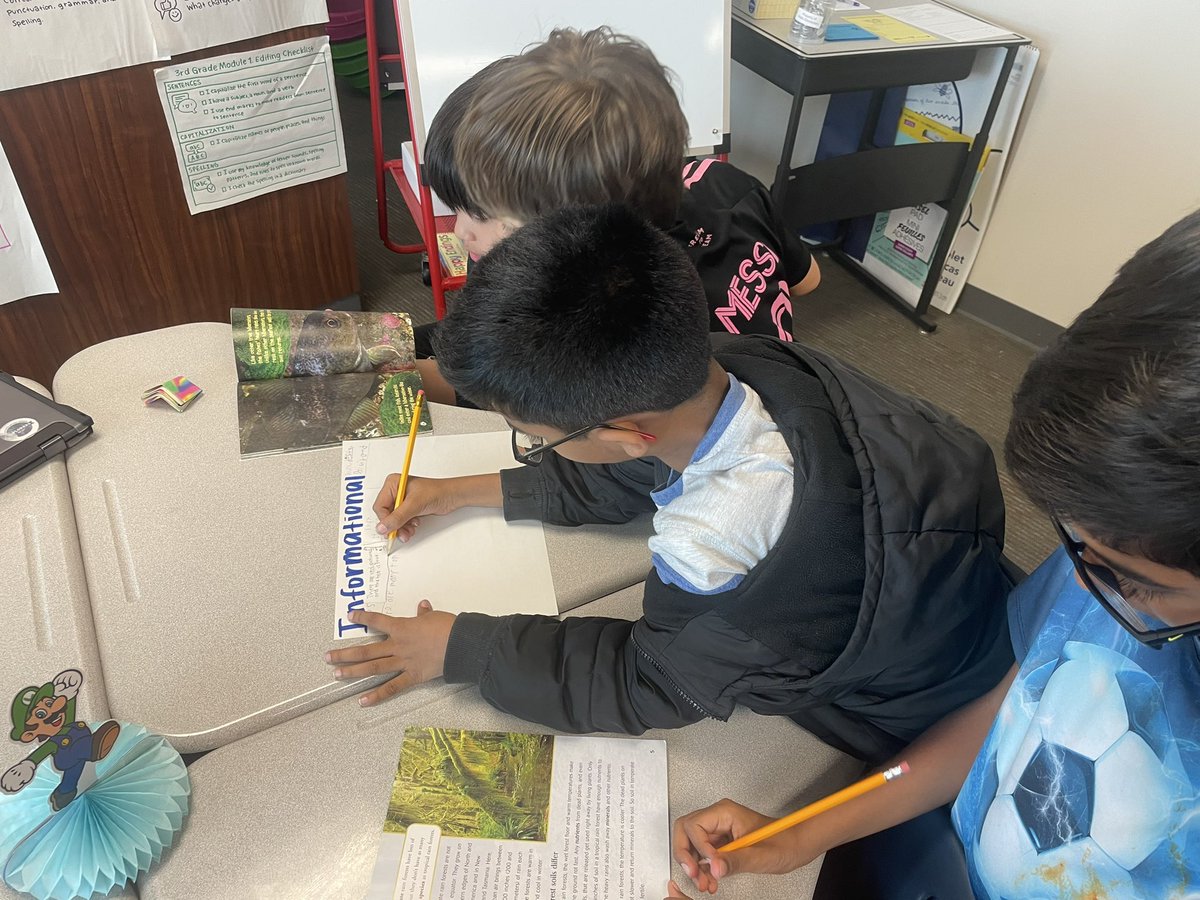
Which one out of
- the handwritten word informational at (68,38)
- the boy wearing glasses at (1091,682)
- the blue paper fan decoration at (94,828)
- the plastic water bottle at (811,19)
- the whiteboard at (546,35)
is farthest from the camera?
the plastic water bottle at (811,19)

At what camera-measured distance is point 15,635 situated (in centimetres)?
78

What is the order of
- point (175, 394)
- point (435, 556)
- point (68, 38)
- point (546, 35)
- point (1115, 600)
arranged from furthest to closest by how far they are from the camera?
point (546, 35) < point (68, 38) < point (175, 394) < point (435, 556) < point (1115, 600)

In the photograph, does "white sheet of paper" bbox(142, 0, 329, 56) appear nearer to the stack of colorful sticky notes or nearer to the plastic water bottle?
the stack of colorful sticky notes

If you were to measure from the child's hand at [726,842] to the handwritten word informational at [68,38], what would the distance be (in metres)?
Answer: 1.70

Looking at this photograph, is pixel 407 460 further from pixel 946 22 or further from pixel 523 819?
pixel 946 22

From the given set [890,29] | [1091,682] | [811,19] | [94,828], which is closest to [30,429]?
[94,828]

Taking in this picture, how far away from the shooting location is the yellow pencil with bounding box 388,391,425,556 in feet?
3.08

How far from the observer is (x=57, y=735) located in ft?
2.11

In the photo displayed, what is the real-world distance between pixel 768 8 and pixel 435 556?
1.94m

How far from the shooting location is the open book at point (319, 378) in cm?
106

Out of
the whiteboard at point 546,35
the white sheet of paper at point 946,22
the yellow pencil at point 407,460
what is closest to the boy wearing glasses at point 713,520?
the yellow pencil at point 407,460

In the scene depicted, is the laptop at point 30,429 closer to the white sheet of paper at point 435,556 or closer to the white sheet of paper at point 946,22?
the white sheet of paper at point 435,556

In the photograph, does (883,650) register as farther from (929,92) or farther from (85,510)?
(929,92)

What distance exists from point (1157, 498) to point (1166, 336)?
0.09 meters
